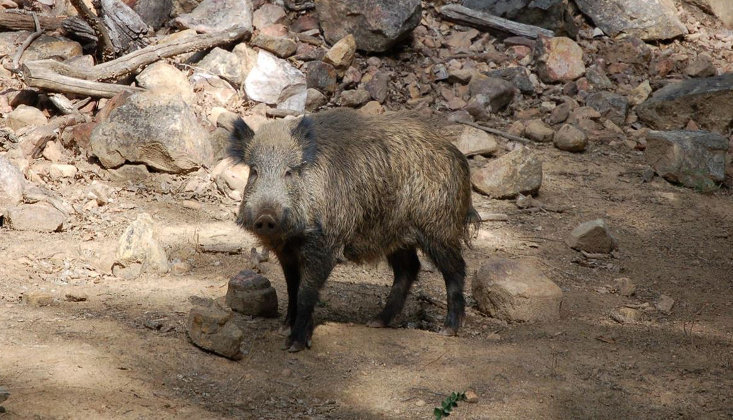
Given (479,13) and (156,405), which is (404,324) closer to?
(156,405)

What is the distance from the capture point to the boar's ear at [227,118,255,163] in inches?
192

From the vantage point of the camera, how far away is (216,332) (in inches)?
171

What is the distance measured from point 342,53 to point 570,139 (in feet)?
9.91

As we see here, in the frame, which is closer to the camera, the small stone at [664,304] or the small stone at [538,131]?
the small stone at [664,304]

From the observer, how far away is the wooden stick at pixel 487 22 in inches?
430

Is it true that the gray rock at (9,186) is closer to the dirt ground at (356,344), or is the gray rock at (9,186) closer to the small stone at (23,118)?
the dirt ground at (356,344)

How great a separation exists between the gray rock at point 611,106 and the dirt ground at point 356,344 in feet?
9.56

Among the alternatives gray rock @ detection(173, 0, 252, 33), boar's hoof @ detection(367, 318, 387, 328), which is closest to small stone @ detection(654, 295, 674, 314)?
boar's hoof @ detection(367, 318, 387, 328)

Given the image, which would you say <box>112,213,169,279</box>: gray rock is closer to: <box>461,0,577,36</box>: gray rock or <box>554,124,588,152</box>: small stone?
<box>554,124,588,152</box>: small stone

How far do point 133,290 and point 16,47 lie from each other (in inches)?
211

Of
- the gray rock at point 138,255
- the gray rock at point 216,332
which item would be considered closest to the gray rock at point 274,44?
the gray rock at point 138,255

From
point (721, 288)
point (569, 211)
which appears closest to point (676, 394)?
point (721, 288)

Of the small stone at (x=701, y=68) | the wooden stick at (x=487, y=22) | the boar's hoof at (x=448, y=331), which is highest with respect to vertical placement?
the wooden stick at (x=487, y=22)

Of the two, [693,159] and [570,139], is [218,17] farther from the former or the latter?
[693,159]
